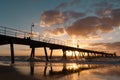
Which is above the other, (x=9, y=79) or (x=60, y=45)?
(x=60, y=45)

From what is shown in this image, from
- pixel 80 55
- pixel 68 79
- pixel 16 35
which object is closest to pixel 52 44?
pixel 16 35

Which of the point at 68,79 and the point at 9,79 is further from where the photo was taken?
the point at 68,79

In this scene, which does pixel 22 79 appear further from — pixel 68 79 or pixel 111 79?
pixel 111 79

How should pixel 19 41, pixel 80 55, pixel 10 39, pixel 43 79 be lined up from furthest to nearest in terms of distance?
pixel 80 55 → pixel 19 41 → pixel 10 39 → pixel 43 79

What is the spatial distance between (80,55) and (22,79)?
208 ft

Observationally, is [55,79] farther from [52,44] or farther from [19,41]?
[52,44]

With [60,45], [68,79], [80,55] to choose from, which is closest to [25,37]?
[60,45]

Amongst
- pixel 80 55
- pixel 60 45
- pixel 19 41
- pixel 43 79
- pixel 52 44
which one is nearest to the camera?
pixel 43 79

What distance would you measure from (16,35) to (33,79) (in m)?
16.7

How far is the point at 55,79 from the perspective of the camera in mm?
11781

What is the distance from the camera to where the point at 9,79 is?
35.7 feet

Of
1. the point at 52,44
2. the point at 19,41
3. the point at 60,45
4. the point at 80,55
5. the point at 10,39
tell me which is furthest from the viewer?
the point at 80,55

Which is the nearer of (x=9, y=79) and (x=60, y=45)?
(x=9, y=79)

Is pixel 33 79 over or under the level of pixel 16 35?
under
